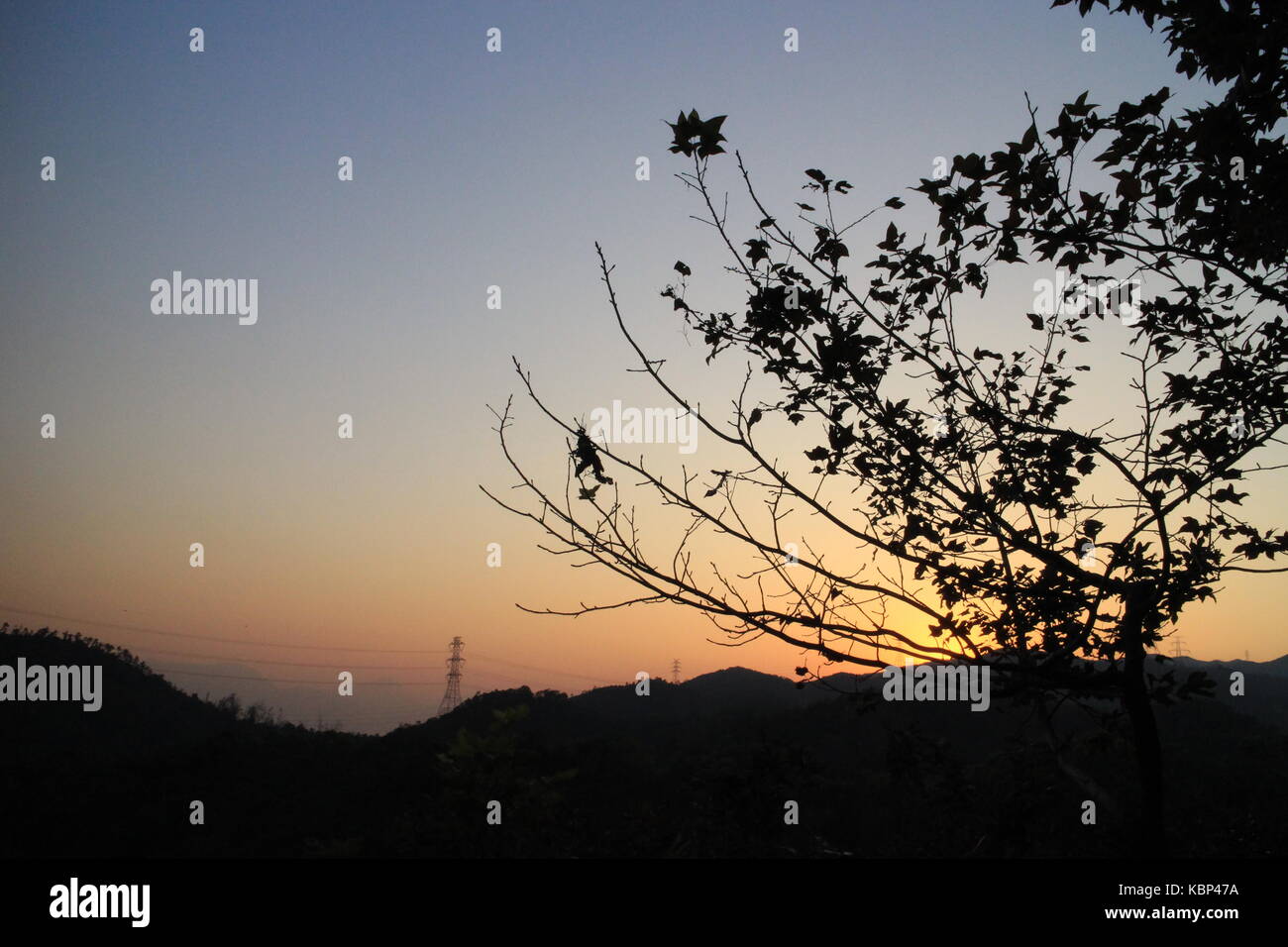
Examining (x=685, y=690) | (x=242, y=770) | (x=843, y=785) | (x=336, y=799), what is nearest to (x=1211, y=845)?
(x=843, y=785)

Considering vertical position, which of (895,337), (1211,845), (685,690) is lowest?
(685,690)

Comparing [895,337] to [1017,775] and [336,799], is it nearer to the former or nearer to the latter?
[1017,775]

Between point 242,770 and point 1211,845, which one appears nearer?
point 1211,845

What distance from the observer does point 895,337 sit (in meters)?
3.97

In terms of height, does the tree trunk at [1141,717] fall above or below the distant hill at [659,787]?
above

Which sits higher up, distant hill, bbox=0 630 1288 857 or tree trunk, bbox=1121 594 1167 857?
tree trunk, bbox=1121 594 1167 857

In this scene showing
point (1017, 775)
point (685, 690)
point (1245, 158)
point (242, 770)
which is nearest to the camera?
point (1245, 158)

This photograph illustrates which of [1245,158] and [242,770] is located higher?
[1245,158]

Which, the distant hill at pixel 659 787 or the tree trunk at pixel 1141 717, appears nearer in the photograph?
the tree trunk at pixel 1141 717

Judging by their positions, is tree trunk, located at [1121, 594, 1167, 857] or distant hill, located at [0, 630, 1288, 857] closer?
tree trunk, located at [1121, 594, 1167, 857]

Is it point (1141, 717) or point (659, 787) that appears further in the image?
point (659, 787)

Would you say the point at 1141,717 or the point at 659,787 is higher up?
the point at 1141,717
